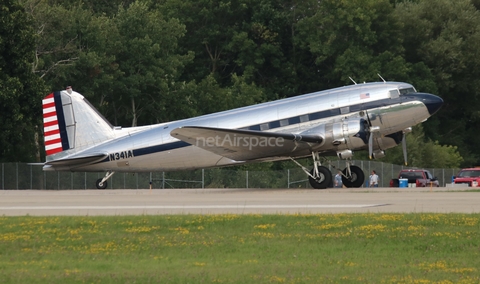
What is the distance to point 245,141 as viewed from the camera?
3331 cm

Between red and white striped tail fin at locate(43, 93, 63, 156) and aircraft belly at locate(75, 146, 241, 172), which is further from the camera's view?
red and white striped tail fin at locate(43, 93, 63, 156)

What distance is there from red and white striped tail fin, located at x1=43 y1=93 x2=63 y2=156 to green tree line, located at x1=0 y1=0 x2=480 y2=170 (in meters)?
20.3

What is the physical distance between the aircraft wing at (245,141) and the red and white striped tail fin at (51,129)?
6966mm

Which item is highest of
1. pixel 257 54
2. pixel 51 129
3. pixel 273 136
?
pixel 257 54

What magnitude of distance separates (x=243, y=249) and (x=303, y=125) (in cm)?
1797

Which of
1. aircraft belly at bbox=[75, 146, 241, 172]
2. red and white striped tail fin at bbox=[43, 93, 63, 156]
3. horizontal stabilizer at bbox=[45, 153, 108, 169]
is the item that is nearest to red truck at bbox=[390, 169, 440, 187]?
aircraft belly at bbox=[75, 146, 241, 172]

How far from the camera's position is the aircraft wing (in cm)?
3238

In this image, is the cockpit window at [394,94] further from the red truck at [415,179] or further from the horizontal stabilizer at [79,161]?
the red truck at [415,179]

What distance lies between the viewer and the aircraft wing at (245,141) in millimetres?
32375

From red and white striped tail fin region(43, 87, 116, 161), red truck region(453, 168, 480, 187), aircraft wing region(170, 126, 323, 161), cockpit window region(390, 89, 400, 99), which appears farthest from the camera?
red truck region(453, 168, 480, 187)

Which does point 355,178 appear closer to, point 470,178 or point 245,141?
point 245,141

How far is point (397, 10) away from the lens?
8219cm

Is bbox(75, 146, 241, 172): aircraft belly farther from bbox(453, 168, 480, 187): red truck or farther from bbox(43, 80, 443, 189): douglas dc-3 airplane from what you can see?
bbox(453, 168, 480, 187): red truck

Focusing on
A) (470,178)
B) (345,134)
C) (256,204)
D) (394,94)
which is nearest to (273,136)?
(345,134)
